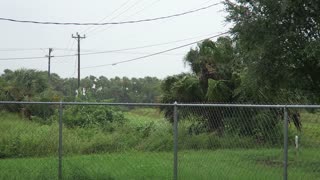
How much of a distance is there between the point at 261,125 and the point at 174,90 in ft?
50.2

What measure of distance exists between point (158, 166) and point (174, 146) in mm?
2375

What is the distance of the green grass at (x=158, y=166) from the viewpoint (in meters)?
8.00

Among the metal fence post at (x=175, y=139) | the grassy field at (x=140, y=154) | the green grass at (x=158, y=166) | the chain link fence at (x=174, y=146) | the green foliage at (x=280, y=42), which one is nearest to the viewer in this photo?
the chain link fence at (x=174, y=146)

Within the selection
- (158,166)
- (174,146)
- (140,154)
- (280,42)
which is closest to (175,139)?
(174,146)

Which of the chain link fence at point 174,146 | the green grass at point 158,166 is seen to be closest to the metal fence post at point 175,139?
the chain link fence at point 174,146

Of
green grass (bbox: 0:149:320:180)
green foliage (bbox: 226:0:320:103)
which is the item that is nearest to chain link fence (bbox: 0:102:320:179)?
green grass (bbox: 0:149:320:180)

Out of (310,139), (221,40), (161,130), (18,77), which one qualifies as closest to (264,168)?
(310,139)

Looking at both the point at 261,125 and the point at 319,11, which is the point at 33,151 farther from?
the point at 319,11

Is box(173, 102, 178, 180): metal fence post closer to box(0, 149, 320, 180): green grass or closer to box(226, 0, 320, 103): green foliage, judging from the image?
box(0, 149, 320, 180): green grass

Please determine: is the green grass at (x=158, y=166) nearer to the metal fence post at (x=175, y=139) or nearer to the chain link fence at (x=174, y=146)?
the chain link fence at (x=174, y=146)

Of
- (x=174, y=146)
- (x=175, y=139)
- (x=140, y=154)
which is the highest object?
(x=175, y=139)

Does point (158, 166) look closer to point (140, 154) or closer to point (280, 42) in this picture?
point (140, 154)

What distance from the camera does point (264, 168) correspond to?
8.04 meters

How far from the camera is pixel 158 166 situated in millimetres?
11648
